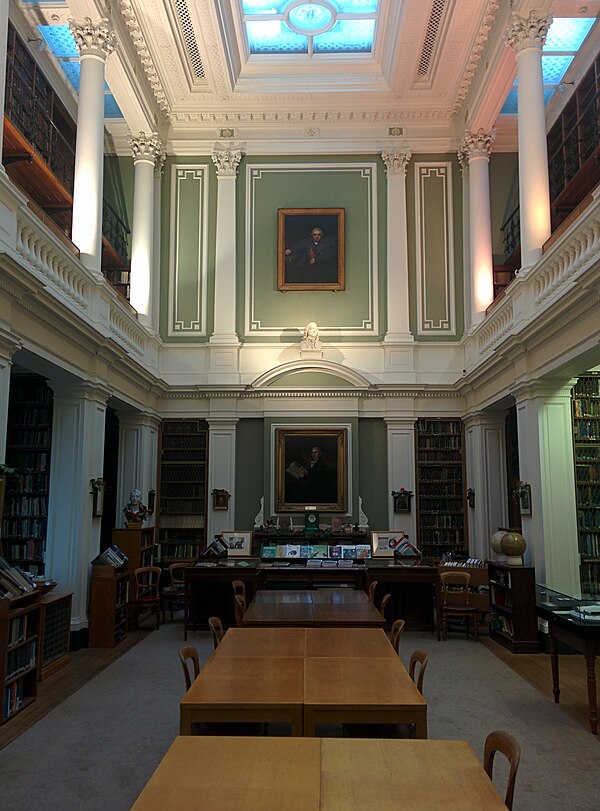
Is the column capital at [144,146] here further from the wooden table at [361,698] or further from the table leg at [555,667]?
the wooden table at [361,698]

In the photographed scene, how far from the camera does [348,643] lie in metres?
4.74

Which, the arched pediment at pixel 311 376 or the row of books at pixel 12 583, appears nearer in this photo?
the row of books at pixel 12 583

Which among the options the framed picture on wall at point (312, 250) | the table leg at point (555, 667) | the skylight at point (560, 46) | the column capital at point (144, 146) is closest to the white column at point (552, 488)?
the table leg at point (555, 667)

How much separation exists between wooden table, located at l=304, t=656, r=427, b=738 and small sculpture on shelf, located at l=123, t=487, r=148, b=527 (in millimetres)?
6565

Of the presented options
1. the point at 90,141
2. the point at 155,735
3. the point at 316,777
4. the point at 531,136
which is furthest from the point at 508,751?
the point at 90,141

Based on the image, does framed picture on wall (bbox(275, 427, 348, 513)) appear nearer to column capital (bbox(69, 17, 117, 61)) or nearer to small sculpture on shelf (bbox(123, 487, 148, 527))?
small sculpture on shelf (bbox(123, 487, 148, 527))

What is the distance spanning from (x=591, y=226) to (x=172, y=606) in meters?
7.61

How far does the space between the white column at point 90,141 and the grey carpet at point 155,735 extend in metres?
5.04

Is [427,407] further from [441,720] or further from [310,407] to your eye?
[441,720]

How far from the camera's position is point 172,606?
10414mm

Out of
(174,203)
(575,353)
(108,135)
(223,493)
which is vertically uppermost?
(108,135)

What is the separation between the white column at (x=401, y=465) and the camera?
463 inches

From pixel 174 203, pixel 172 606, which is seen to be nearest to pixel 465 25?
pixel 174 203

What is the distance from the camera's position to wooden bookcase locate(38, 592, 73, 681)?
22.0ft
